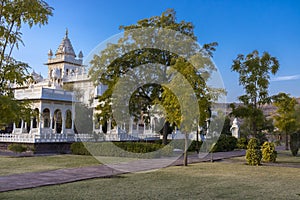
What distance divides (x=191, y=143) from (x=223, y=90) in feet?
35.6

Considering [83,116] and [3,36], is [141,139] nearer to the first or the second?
[83,116]

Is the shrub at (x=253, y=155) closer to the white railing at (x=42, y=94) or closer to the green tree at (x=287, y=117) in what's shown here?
the green tree at (x=287, y=117)

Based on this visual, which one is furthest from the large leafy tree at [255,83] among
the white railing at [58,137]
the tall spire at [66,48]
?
the tall spire at [66,48]

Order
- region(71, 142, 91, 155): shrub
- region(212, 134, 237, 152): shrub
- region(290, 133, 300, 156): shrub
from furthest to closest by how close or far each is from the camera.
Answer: region(212, 134, 237, 152): shrub, region(290, 133, 300, 156): shrub, region(71, 142, 91, 155): shrub

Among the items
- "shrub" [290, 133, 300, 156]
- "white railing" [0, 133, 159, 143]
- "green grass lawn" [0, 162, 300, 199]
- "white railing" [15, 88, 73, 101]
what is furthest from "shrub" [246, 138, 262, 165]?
"white railing" [15, 88, 73, 101]

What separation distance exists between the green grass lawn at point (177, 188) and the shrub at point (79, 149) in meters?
9.14

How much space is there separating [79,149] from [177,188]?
12.6m

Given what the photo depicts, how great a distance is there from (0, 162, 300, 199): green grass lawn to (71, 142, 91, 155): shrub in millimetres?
9139

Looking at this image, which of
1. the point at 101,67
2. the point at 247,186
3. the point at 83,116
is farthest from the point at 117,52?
the point at 247,186

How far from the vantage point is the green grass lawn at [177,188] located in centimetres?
764

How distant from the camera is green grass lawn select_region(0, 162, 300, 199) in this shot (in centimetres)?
764

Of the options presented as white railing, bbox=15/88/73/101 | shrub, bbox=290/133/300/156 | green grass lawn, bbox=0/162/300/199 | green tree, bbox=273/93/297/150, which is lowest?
green grass lawn, bbox=0/162/300/199

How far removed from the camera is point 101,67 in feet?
67.8

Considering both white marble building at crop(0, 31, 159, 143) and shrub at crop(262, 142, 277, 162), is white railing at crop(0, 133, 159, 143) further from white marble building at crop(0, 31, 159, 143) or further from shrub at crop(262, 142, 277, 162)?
shrub at crop(262, 142, 277, 162)
